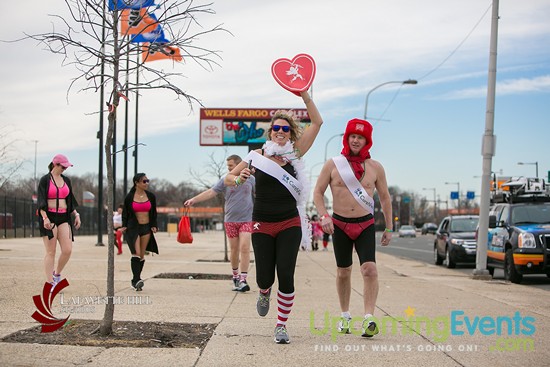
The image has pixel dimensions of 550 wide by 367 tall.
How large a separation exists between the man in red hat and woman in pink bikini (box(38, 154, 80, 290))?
3.91 meters

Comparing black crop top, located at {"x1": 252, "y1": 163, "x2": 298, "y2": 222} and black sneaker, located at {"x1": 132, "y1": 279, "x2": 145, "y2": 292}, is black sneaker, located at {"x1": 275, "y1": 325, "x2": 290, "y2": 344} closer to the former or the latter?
black crop top, located at {"x1": 252, "y1": 163, "x2": 298, "y2": 222}

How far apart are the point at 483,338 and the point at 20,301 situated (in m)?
5.19

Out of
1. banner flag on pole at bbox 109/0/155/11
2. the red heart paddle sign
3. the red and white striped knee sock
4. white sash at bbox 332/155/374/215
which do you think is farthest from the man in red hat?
banner flag on pole at bbox 109/0/155/11

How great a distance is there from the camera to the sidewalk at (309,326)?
5336 mm

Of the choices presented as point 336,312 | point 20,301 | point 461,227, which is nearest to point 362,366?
point 336,312

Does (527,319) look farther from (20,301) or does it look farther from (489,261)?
(489,261)

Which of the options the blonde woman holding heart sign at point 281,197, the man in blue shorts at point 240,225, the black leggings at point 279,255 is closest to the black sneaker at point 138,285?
the man in blue shorts at point 240,225

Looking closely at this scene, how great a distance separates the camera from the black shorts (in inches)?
261

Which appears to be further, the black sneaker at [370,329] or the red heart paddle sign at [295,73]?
the red heart paddle sign at [295,73]

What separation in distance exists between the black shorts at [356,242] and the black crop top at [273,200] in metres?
0.60

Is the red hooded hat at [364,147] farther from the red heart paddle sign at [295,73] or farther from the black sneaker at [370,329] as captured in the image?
the black sneaker at [370,329]

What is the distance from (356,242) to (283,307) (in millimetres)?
1021

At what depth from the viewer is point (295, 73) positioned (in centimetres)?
663

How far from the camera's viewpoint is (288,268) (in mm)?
6246
